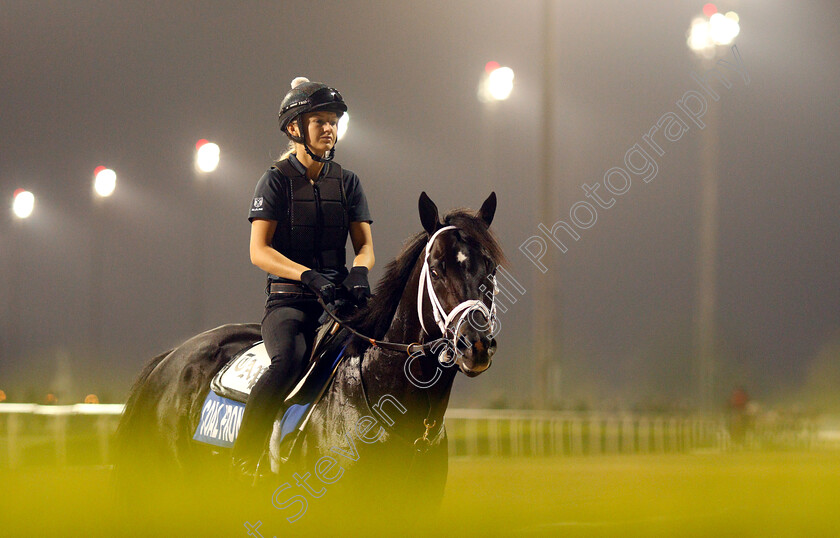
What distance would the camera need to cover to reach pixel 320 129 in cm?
517

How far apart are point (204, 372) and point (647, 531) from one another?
340 centimetres

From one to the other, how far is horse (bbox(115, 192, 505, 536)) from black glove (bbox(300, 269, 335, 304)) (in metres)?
0.20

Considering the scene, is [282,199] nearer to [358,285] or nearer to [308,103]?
[308,103]

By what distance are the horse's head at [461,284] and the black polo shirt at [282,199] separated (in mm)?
877

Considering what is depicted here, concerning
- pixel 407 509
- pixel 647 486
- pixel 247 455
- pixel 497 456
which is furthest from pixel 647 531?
pixel 497 456

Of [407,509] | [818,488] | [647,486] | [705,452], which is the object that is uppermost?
[407,509]

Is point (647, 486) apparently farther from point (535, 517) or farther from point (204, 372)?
point (204, 372)

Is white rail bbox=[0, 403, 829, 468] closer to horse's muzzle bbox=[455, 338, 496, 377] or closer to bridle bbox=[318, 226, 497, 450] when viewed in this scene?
bridle bbox=[318, 226, 497, 450]

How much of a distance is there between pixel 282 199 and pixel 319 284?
0.71 metres

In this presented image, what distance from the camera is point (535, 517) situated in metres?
6.41

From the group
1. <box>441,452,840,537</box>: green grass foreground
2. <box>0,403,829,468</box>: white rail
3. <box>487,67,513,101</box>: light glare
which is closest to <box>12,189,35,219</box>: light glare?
<box>0,403,829,468</box>: white rail

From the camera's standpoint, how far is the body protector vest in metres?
5.19

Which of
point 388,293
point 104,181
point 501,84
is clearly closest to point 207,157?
point 104,181

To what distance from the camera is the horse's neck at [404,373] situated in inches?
174
